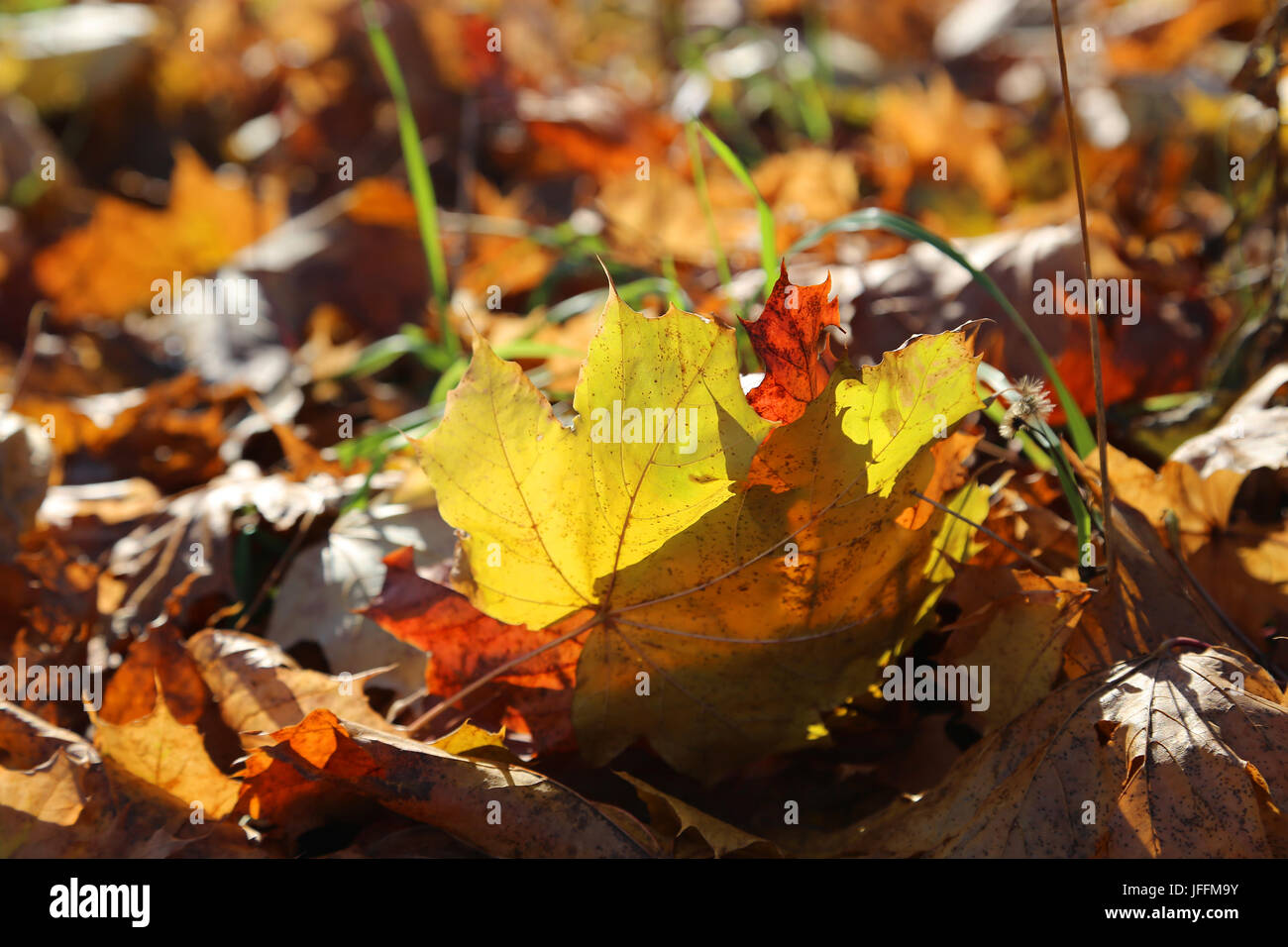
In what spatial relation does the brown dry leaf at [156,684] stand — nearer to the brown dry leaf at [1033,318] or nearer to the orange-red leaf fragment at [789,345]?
the orange-red leaf fragment at [789,345]

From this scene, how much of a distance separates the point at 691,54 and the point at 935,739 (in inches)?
88.9

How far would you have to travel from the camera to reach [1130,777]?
2.44ft

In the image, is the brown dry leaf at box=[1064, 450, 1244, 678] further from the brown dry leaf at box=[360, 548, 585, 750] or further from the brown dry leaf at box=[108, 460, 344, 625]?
the brown dry leaf at box=[108, 460, 344, 625]

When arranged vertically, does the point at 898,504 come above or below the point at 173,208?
below

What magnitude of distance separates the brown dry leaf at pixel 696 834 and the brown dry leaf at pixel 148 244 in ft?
5.37

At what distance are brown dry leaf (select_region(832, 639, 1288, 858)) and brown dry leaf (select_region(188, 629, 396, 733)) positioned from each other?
47 centimetres

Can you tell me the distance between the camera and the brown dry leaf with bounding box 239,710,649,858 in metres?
0.77

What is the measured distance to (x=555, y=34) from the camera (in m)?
2.91

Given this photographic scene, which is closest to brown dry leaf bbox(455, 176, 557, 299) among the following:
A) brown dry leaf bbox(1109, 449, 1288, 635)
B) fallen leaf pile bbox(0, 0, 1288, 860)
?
fallen leaf pile bbox(0, 0, 1288, 860)
